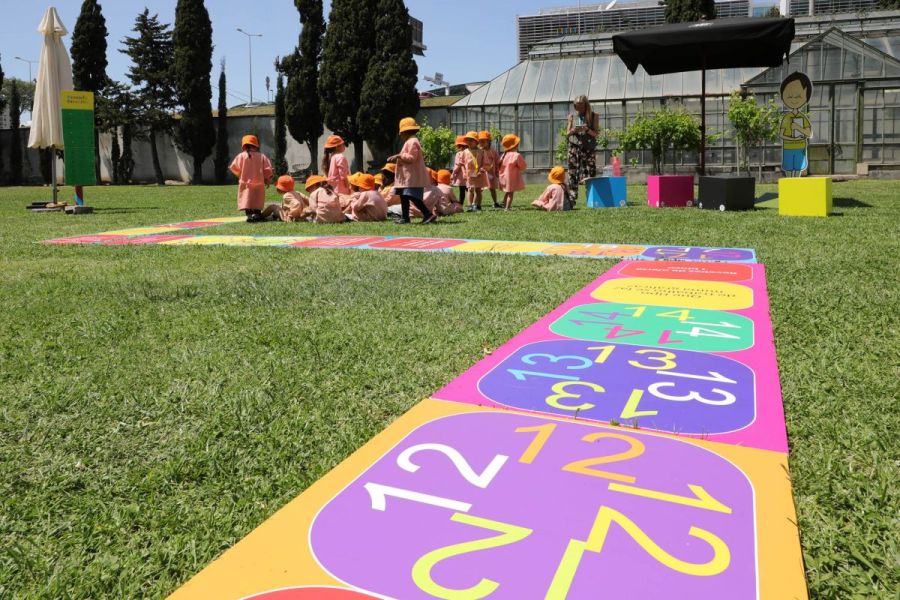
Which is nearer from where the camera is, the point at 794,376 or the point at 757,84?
the point at 794,376

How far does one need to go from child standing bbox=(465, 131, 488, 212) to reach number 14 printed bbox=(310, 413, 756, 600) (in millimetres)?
11625

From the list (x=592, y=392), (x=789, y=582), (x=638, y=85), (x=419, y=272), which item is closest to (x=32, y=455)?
(x=592, y=392)

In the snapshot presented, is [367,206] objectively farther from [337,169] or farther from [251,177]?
[251,177]

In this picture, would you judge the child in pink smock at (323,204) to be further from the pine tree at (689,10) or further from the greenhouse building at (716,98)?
the pine tree at (689,10)

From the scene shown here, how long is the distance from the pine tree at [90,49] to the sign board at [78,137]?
76.3 feet

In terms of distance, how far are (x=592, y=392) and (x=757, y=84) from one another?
2284 centimetres

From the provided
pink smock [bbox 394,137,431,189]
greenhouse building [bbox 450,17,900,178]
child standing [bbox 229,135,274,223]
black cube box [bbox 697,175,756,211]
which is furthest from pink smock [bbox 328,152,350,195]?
greenhouse building [bbox 450,17,900,178]

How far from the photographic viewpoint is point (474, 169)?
1388cm

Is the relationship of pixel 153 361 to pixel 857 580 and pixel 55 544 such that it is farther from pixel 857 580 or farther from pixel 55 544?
pixel 857 580

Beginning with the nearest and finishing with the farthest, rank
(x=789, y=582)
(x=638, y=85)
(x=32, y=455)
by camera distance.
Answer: (x=789, y=582) < (x=32, y=455) < (x=638, y=85)

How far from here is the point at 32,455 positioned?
2.51m

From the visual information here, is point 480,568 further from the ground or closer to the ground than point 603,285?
closer to the ground

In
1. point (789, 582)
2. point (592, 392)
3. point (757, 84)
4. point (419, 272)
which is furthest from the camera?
point (757, 84)

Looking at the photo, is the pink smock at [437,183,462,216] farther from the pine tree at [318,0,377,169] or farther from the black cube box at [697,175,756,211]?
the pine tree at [318,0,377,169]
